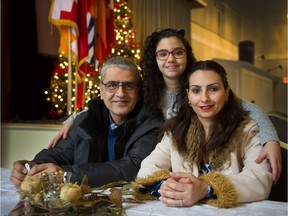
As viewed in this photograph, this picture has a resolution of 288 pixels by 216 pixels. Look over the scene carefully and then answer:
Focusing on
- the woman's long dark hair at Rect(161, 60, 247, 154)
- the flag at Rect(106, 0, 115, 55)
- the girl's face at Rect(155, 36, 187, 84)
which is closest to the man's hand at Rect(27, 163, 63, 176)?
the woman's long dark hair at Rect(161, 60, 247, 154)

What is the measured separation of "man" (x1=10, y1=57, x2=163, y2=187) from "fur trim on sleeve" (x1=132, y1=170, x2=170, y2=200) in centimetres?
41

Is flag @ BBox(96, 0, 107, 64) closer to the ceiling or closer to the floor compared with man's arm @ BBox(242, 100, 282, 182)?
closer to the ceiling

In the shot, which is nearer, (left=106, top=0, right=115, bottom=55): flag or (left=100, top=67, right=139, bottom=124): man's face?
(left=100, top=67, right=139, bottom=124): man's face

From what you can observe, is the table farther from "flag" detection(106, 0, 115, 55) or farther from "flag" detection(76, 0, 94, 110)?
"flag" detection(106, 0, 115, 55)

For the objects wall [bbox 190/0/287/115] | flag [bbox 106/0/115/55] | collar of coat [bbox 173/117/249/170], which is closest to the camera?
collar of coat [bbox 173/117/249/170]

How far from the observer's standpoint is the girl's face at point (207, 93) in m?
1.27

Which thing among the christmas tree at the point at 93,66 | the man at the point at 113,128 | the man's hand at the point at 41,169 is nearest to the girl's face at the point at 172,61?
the man at the point at 113,128

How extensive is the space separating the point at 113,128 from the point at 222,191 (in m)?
0.87

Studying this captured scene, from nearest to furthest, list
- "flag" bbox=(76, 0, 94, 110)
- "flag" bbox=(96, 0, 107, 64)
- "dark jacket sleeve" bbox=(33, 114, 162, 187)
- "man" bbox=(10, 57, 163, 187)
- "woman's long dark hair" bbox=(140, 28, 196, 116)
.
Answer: "dark jacket sleeve" bbox=(33, 114, 162, 187) → "man" bbox=(10, 57, 163, 187) → "woman's long dark hair" bbox=(140, 28, 196, 116) → "flag" bbox=(76, 0, 94, 110) → "flag" bbox=(96, 0, 107, 64)

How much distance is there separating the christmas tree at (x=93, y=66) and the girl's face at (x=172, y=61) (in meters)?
1.71

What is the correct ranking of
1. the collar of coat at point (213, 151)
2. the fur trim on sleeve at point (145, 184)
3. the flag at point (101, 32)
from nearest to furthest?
1. the fur trim on sleeve at point (145, 184)
2. the collar of coat at point (213, 151)
3. the flag at point (101, 32)

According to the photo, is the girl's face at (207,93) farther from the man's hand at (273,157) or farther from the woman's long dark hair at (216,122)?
the man's hand at (273,157)

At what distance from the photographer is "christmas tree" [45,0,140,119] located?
11.4 feet

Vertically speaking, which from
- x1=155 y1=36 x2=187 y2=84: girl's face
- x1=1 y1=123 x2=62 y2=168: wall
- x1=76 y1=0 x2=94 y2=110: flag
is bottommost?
x1=1 y1=123 x2=62 y2=168: wall
